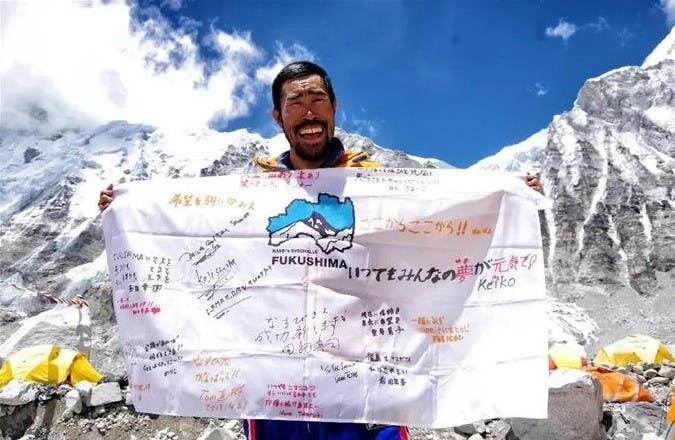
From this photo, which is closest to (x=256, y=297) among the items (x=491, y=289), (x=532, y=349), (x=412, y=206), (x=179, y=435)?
(x=412, y=206)

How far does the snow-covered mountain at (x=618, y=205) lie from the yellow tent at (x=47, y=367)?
84.3 m

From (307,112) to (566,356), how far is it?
18.4m

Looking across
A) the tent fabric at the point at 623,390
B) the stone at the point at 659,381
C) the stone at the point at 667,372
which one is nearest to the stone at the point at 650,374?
the stone at the point at 667,372

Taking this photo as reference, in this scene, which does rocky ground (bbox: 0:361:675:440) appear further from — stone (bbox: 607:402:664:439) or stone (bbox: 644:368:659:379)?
stone (bbox: 644:368:659:379)

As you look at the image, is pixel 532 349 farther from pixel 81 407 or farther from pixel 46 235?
pixel 46 235

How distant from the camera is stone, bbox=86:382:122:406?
390 inches

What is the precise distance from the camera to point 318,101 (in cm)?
368

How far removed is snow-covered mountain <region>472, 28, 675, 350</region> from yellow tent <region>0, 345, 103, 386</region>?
84.3m

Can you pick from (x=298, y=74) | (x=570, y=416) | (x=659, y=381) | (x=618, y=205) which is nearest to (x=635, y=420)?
(x=570, y=416)

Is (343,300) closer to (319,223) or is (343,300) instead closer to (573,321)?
(319,223)

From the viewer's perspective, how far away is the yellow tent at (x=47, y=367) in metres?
16.1

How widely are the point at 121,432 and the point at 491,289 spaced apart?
799cm

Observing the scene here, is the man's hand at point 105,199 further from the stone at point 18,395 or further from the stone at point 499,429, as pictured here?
the stone at point 18,395

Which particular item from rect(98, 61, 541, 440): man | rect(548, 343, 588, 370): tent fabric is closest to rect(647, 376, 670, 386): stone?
rect(548, 343, 588, 370): tent fabric
